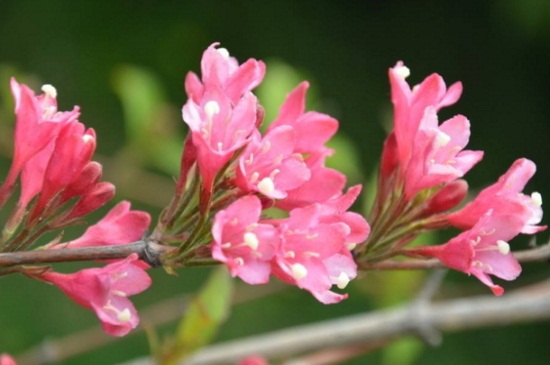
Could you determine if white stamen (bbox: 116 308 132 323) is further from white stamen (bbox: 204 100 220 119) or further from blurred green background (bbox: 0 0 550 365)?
blurred green background (bbox: 0 0 550 365)

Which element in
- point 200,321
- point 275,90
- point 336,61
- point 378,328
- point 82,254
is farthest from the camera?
point 336,61

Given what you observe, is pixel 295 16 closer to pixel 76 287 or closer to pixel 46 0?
pixel 46 0

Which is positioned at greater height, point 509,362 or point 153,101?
point 153,101

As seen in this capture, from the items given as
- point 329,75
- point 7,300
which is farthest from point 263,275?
point 329,75

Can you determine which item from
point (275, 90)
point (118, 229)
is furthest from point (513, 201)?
point (275, 90)

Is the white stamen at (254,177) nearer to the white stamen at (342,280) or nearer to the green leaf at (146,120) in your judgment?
the white stamen at (342,280)

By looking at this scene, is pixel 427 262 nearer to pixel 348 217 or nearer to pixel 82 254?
pixel 348 217

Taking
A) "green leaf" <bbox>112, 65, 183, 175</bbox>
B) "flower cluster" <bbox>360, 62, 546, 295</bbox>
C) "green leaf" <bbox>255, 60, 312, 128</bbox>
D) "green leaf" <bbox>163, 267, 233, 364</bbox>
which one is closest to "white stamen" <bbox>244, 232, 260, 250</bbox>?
"flower cluster" <bbox>360, 62, 546, 295</bbox>
